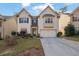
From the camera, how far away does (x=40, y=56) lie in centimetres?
2384

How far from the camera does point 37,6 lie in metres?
23.9

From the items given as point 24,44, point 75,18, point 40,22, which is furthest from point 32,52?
point 75,18

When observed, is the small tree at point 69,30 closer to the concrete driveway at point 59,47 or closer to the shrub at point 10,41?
the concrete driveway at point 59,47

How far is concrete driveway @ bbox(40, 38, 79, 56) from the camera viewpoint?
78.3 feet

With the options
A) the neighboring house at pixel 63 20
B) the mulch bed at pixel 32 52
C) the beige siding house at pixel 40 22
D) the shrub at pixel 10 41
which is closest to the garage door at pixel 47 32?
the beige siding house at pixel 40 22

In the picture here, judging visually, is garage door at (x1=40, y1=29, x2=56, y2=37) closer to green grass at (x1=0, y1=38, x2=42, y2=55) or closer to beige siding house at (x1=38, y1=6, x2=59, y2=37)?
beige siding house at (x1=38, y1=6, x2=59, y2=37)

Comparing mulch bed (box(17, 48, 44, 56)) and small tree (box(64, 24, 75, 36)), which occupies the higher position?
small tree (box(64, 24, 75, 36))

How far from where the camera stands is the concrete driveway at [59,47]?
23859 millimetres

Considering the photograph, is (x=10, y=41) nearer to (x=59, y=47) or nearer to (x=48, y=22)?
(x=48, y=22)

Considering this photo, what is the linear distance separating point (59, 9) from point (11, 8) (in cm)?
87

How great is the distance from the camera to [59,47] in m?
23.9

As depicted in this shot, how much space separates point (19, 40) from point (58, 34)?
724 millimetres

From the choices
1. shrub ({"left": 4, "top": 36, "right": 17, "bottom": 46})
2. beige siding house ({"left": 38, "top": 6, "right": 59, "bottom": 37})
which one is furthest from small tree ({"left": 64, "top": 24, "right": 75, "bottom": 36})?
shrub ({"left": 4, "top": 36, "right": 17, "bottom": 46})

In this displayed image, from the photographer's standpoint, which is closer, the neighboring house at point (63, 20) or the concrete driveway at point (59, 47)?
the concrete driveway at point (59, 47)
